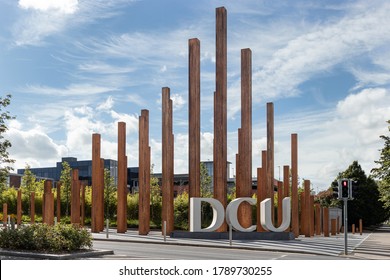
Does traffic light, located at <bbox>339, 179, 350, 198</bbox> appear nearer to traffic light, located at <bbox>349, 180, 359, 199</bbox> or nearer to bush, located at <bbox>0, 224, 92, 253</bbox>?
traffic light, located at <bbox>349, 180, 359, 199</bbox>

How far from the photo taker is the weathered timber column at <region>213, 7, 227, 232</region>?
31359 millimetres

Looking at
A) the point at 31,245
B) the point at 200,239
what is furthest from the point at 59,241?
the point at 200,239

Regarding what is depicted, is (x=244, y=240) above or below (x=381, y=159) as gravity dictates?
below

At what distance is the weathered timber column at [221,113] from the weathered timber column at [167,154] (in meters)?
3.02

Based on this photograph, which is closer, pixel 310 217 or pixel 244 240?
pixel 244 240

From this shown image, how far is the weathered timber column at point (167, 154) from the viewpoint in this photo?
107 feet

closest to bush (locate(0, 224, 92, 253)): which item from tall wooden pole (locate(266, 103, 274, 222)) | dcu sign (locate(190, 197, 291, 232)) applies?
dcu sign (locate(190, 197, 291, 232))

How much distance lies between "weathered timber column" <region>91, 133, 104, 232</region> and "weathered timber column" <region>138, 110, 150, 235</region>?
10.1ft

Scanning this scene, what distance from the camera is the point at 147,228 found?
3356cm

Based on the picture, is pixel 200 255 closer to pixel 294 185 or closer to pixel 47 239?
pixel 47 239

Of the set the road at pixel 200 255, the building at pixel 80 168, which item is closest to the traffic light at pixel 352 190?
the road at pixel 200 255

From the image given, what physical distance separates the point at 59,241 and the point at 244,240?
12982 mm

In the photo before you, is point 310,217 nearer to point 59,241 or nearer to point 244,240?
point 244,240

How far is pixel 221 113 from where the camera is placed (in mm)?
31594
